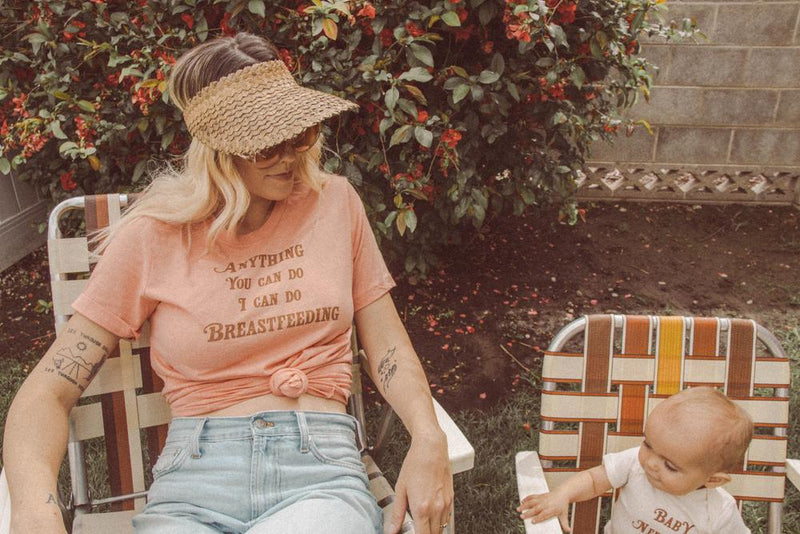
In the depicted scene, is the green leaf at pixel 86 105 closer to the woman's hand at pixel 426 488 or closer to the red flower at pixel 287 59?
the red flower at pixel 287 59

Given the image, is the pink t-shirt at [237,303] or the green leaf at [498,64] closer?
the pink t-shirt at [237,303]

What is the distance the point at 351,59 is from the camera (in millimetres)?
2729

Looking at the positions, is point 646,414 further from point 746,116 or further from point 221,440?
point 746,116

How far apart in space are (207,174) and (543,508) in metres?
1.21

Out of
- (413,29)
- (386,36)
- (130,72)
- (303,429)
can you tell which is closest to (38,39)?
(130,72)

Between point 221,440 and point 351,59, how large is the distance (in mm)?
1710

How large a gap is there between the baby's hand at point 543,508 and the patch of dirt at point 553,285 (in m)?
1.39

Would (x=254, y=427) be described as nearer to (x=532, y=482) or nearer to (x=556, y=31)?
(x=532, y=482)

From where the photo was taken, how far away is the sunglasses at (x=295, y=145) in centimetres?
162

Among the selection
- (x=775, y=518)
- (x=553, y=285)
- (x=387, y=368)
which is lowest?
(x=553, y=285)

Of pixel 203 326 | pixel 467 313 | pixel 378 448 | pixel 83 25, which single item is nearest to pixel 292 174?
pixel 203 326

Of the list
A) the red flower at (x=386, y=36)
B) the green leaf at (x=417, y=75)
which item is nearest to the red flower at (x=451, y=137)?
the green leaf at (x=417, y=75)

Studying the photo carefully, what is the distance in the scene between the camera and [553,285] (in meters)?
3.95

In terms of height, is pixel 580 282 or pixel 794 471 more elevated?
pixel 794 471
